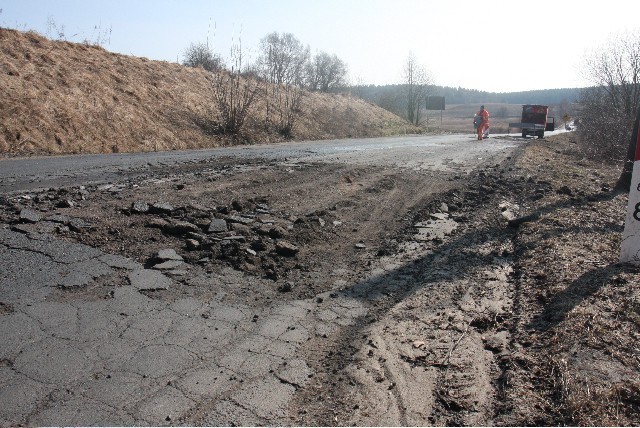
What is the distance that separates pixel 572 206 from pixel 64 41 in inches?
891

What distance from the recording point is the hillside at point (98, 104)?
51.1 ft

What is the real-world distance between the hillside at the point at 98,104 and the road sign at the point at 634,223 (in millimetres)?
14372

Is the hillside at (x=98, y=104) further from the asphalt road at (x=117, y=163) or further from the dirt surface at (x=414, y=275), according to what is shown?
the dirt surface at (x=414, y=275)

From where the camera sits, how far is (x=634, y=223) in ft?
16.7

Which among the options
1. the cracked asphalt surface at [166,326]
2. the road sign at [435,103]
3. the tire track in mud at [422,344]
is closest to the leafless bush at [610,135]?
the tire track in mud at [422,344]

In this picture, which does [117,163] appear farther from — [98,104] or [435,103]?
[435,103]

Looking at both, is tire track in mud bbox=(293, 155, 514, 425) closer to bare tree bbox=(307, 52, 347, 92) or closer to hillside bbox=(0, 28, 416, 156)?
hillside bbox=(0, 28, 416, 156)

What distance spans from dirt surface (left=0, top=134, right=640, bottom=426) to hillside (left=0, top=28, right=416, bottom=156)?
329 inches

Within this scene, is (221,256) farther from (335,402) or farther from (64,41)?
(64,41)

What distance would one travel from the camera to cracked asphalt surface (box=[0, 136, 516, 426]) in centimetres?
289

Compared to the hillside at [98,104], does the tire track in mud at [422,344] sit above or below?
below

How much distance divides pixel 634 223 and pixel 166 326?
462 centimetres

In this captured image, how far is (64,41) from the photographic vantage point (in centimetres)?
2261

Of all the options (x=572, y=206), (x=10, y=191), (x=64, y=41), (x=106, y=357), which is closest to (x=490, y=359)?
(x=106, y=357)
